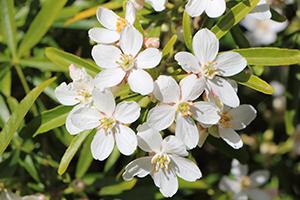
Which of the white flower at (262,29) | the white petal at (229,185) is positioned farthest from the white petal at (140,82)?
the white flower at (262,29)

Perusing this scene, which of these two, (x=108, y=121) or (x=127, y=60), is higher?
(x=127, y=60)

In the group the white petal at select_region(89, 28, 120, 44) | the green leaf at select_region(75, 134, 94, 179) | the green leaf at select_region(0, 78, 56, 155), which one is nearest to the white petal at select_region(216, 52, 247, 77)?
the white petal at select_region(89, 28, 120, 44)

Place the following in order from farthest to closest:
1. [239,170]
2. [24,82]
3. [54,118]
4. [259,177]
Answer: [259,177] → [239,170] → [24,82] → [54,118]

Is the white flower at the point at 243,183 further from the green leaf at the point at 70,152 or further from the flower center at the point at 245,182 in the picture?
the green leaf at the point at 70,152

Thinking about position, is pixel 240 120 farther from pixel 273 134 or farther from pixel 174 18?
pixel 273 134

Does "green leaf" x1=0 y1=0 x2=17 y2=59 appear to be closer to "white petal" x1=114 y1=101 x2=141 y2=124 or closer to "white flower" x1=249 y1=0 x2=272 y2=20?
"white petal" x1=114 y1=101 x2=141 y2=124

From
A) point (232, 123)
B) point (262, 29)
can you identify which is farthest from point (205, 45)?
point (262, 29)

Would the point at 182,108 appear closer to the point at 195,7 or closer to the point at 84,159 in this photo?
the point at 195,7
